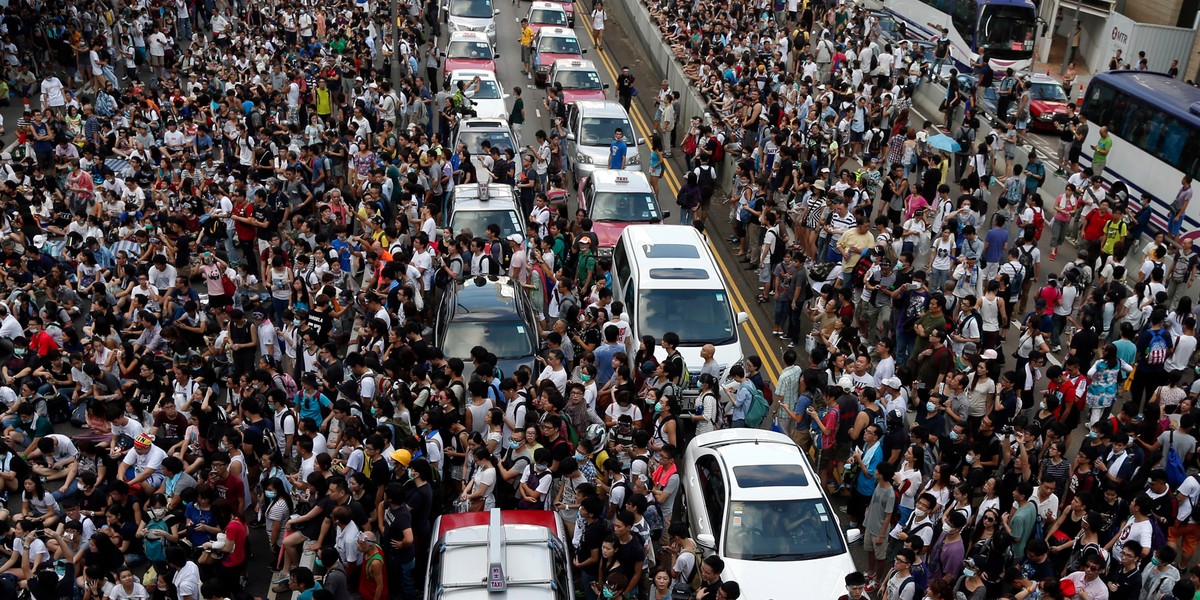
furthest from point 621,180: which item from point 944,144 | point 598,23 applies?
point 598,23

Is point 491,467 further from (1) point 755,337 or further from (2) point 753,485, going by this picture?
(1) point 755,337

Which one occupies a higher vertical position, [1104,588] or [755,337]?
[1104,588]

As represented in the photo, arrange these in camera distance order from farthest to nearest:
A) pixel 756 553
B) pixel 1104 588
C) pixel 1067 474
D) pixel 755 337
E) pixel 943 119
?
1. pixel 943 119
2. pixel 755 337
3. pixel 1067 474
4. pixel 756 553
5. pixel 1104 588

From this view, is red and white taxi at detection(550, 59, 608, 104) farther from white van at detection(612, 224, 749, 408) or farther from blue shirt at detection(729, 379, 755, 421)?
blue shirt at detection(729, 379, 755, 421)

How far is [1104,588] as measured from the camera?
9578mm

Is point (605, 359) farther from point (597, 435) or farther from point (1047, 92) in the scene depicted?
point (1047, 92)

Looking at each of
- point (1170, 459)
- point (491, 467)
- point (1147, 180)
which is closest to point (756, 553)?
point (491, 467)

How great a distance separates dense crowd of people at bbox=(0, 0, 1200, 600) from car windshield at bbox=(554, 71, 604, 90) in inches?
151

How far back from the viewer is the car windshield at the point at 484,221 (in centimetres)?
1781

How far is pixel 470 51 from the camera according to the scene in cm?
2925

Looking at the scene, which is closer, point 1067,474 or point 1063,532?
point 1063,532

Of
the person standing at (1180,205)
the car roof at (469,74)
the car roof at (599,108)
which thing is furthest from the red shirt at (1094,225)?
the car roof at (469,74)

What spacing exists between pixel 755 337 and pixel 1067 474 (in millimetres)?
6712

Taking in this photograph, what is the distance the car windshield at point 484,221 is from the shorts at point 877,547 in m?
8.27
